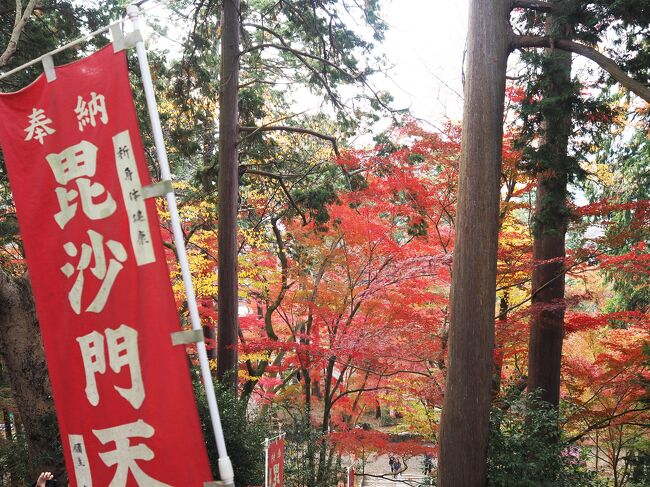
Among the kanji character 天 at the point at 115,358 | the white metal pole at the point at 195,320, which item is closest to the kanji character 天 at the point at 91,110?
the white metal pole at the point at 195,320

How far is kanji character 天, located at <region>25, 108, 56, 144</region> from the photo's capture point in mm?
3057

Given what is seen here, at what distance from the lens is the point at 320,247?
38.2 ft

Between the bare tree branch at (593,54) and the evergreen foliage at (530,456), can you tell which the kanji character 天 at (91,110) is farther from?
the evergreen foliage at (530,456)

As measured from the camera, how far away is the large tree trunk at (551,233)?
629 cm

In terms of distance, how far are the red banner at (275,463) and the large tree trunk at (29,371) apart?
8.92 ft

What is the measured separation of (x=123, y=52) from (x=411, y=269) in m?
6.70

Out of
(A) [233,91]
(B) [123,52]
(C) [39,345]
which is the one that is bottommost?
(C) [39,345]

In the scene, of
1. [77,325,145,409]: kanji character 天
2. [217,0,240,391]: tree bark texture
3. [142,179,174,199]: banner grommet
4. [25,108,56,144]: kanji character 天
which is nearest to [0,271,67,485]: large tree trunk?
[217,0,240,391]: tree bark texture

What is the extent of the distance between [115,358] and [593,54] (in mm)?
4679

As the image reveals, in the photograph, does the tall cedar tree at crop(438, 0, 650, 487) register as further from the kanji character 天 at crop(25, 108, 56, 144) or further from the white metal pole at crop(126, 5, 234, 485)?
the kanji character 天 at crop(25, 108, 56, 144)

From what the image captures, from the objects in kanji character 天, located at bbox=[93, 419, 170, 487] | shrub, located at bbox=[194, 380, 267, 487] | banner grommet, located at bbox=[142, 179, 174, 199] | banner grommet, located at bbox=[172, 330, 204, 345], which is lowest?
shrub, located at bbox=[194, 380, 267, 487]

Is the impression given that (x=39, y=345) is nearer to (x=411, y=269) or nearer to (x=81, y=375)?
(x=81, y=375)

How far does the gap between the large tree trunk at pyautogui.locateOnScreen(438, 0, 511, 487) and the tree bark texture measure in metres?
4.60

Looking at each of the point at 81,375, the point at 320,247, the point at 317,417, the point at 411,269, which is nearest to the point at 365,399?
the point at 317,417
